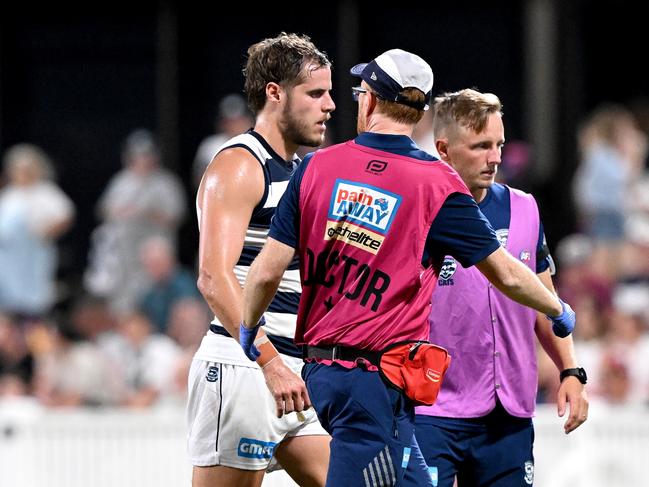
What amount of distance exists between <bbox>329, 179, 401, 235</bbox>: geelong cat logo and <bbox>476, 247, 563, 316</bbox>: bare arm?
37 centimetres

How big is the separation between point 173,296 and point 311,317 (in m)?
7.89

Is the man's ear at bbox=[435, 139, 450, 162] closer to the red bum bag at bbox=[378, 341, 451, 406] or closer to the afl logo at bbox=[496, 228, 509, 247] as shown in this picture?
the afl logo at bbox=[496, 228, 509, 247]

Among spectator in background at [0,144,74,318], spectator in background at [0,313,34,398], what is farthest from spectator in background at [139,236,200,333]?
spectator in background at [0,313,34,398]

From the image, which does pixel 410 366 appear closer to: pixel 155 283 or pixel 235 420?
pixel 235 420

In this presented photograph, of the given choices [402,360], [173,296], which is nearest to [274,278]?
[402,360]

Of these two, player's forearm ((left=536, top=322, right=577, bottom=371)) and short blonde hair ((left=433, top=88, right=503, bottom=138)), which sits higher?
short blonde hair ((left=433, top=88, right=503, bottom=138))

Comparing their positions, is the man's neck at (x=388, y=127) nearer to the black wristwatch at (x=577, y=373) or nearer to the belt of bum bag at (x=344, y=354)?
the belt of bum bag at (x=344, y=354)

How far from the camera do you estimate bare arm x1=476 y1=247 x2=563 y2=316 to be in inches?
191

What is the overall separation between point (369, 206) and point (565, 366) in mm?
1410

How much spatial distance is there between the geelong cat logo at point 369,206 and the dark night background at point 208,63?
9307mm

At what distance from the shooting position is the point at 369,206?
15.6 feet

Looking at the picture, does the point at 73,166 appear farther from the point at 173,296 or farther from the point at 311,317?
the point at 311,317

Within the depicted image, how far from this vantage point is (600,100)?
14.1 m

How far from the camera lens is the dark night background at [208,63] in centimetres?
1410
